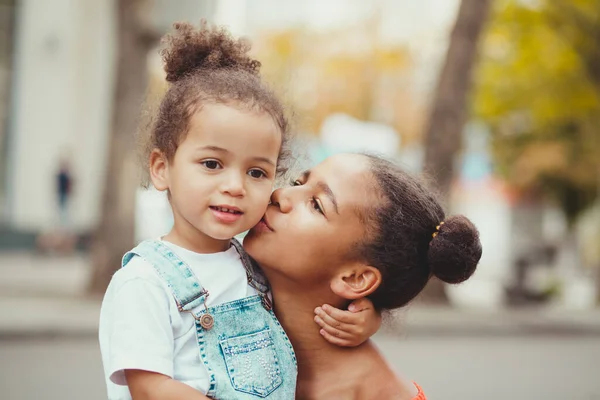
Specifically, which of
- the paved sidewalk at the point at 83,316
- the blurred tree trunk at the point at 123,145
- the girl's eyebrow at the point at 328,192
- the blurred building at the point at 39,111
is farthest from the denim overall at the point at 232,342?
the blurred building at the point at 39,111

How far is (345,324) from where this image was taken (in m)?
2.33

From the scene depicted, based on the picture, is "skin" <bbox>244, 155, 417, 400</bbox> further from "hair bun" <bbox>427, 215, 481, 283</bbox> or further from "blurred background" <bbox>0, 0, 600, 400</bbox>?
"blurred background" <bbox>0, 0, 600, 400</bbox>

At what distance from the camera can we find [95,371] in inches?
280

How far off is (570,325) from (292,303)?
9.43 meters

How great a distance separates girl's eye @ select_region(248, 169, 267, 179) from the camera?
2.16 metres

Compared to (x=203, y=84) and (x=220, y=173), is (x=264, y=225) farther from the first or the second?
(x=203, y=84)

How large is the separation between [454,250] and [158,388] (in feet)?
2.87

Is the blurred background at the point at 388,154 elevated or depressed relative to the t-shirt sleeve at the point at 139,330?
depressed

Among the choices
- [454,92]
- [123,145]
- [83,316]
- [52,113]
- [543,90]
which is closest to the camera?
[83,316]

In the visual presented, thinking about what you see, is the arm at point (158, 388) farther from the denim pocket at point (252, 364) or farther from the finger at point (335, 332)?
the finger at point (335, 332)

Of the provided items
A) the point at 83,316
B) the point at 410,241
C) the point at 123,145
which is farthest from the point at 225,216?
the point at 123,145

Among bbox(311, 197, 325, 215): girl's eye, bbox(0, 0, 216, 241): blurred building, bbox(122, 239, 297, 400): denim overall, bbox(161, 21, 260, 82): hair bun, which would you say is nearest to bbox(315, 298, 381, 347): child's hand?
bbox(122, 239, 297, 400): denim overall

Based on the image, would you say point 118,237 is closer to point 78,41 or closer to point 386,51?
point 78,41

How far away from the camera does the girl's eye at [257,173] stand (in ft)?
7.10
